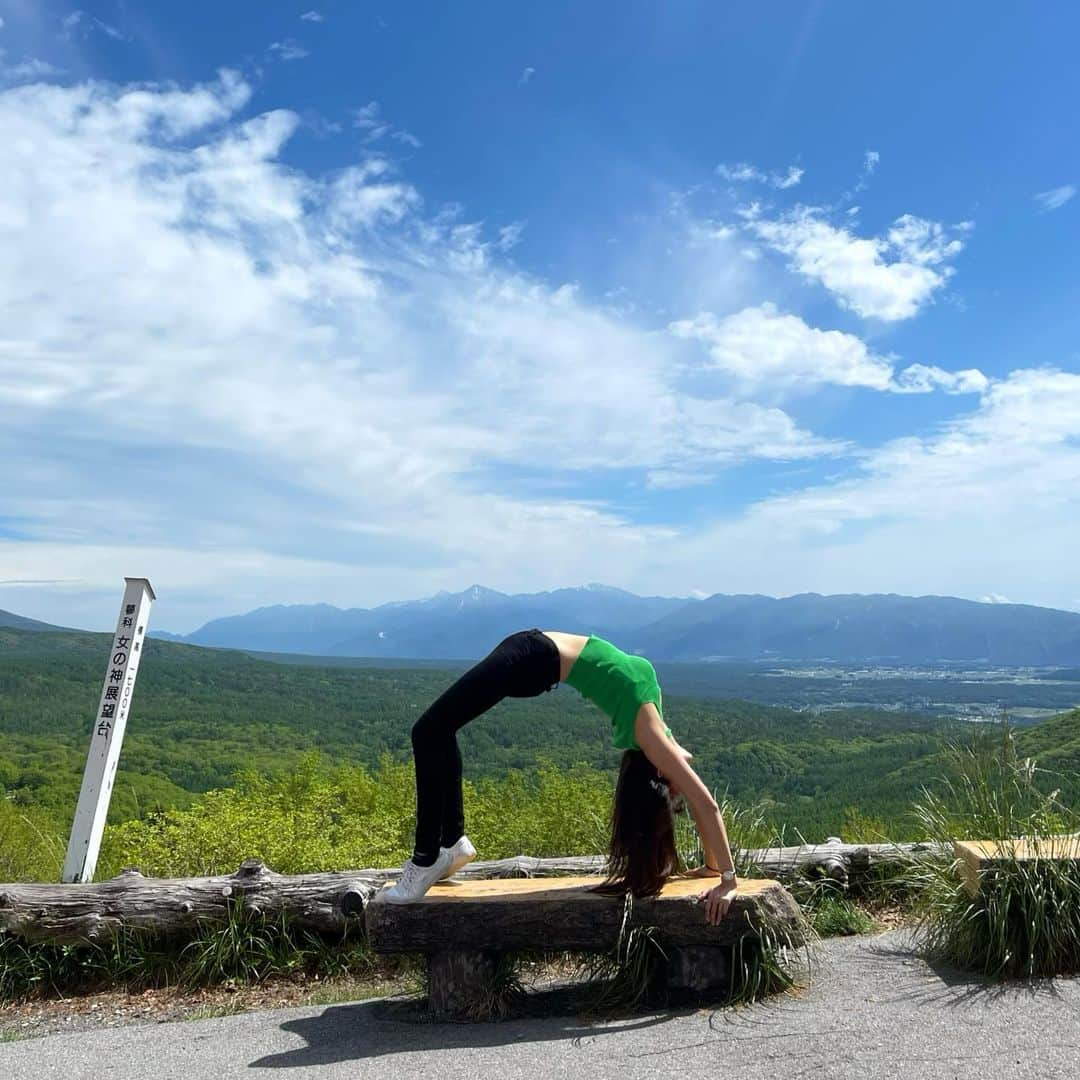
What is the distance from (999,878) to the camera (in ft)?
14.7

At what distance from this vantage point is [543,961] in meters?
5.05

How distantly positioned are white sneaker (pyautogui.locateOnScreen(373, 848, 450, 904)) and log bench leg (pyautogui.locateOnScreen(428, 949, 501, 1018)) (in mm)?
298

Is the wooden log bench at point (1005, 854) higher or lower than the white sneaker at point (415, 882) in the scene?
higher

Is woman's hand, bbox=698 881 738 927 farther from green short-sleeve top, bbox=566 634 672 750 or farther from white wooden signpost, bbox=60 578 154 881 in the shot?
white wooden signpost, bbox=60 578 154 881

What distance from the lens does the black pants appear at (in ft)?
14.0

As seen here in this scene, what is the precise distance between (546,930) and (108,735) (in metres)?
4.43

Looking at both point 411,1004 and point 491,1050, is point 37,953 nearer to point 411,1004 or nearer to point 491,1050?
point 411,1004

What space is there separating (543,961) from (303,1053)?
1521mm

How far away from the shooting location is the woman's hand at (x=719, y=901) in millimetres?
4145

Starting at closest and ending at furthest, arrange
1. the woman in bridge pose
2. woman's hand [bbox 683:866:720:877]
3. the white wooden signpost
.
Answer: the woman in bridge pose < woman's hand [bbox 683:866:720:877] < the white wooden signpost

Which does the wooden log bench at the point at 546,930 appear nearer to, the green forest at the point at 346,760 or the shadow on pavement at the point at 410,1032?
the shadow on pavement at the point at 410,1032

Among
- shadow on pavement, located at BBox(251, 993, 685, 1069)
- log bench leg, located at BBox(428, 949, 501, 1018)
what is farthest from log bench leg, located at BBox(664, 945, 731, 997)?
log bench leg, located at BBox(428, 949, 501, 1018)

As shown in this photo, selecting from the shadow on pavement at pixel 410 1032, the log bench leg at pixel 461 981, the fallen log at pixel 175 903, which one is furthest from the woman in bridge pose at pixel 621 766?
the fallen log at pixel 175 903

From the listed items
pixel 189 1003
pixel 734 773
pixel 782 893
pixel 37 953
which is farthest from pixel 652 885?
pixel 734 773
